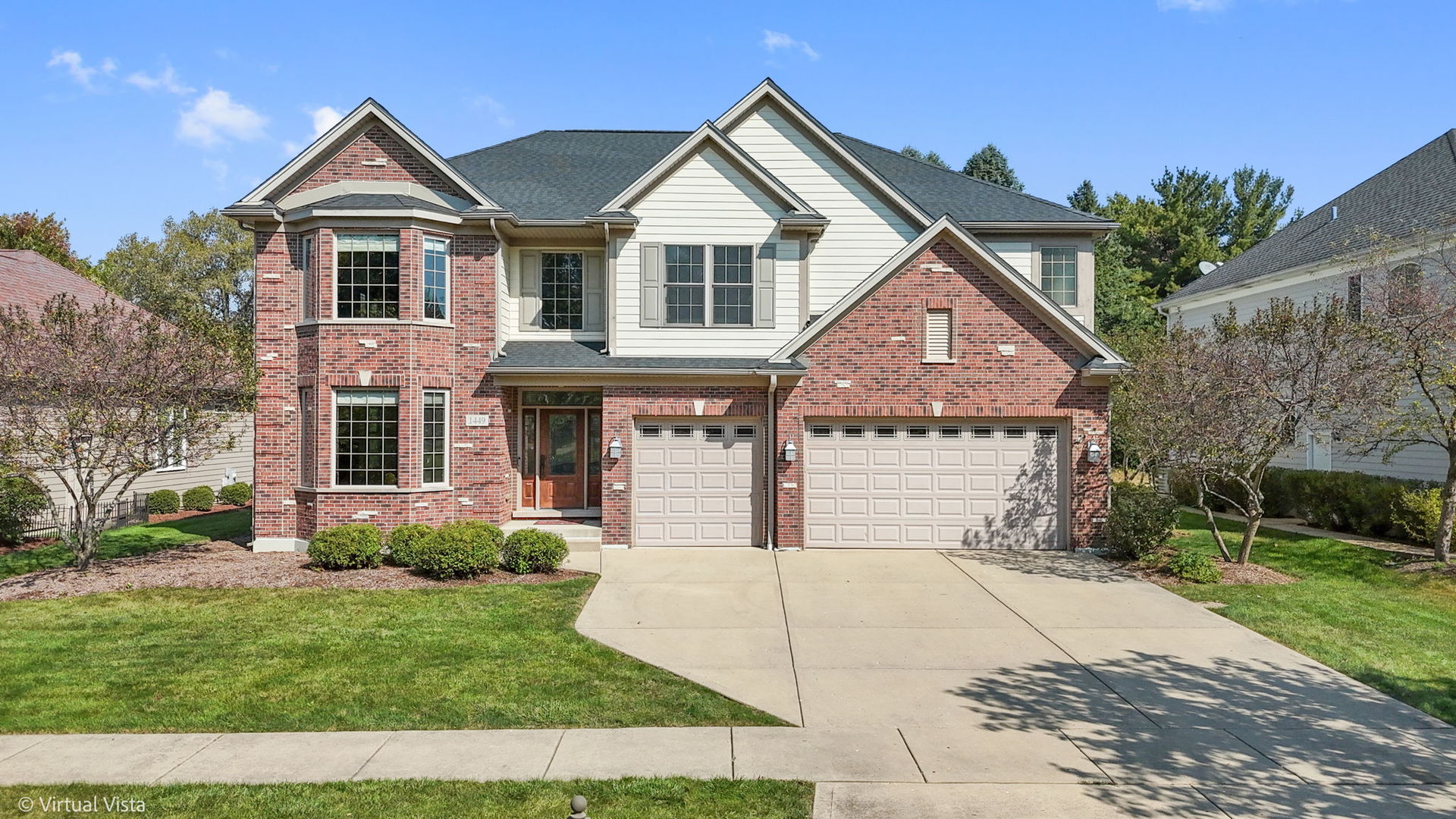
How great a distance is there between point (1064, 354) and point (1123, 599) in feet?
17.0

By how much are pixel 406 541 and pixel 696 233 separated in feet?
25.5

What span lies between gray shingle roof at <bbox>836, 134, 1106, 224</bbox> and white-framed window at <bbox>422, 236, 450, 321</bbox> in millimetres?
8591

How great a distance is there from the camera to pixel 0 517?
17125mm

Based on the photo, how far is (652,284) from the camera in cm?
1623

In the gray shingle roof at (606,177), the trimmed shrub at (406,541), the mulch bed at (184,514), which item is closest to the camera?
the trimmed shrub at (406,541)

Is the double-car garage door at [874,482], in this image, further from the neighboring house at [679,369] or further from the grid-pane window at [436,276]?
the grid-pane window at [436,276]

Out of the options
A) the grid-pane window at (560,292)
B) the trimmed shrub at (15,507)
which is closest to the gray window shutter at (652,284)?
the grid-pane window at (560,292)

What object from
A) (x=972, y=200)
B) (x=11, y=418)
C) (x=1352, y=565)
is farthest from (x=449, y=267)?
(x=1352, y=565)

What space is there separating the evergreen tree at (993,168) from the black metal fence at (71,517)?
4009 centimetres

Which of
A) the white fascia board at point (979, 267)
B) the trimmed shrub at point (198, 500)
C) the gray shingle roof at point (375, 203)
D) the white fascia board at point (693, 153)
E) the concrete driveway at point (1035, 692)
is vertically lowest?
the concrete driveway at point (1035, 692)

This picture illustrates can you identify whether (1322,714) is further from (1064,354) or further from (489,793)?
(1064,354)

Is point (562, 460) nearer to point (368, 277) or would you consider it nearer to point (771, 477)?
point (771, 477)

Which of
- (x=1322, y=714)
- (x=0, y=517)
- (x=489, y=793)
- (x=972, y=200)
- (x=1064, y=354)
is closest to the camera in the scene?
(x=489, y=793)

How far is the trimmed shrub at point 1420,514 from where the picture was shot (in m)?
15.9
